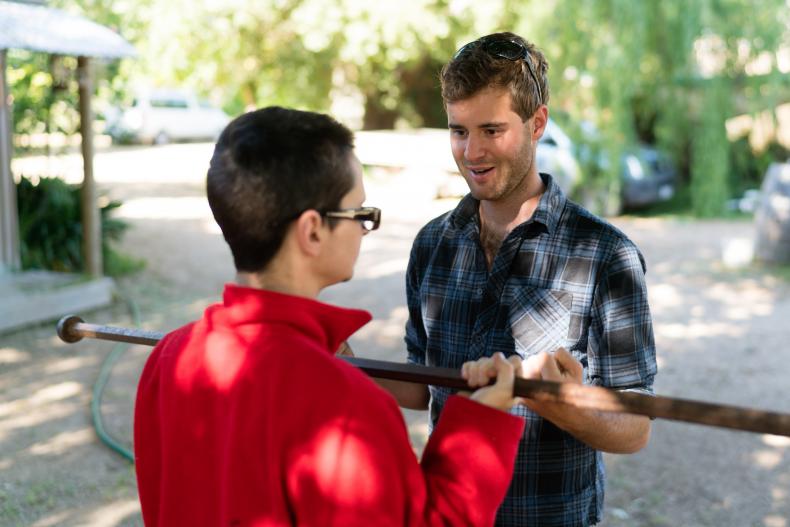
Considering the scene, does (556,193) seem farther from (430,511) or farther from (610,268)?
(430,511)

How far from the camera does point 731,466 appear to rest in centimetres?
506

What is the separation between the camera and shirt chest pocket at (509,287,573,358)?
6.60 ft

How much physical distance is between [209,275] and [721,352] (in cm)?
576

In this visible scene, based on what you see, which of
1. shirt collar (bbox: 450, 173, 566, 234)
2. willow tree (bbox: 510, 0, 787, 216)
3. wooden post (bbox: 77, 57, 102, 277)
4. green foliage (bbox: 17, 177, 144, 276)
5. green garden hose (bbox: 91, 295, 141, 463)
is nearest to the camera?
shirt collar (bbox: 450, 173, 566, 234)

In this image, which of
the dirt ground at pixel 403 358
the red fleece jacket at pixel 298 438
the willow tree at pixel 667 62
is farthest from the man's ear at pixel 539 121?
the willow tree at pixel 667 62

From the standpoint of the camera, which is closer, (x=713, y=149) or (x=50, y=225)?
(x=50, y=225)

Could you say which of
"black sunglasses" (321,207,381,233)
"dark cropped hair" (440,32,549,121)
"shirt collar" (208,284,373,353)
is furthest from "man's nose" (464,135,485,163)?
"shirt collar" (208,284,373,353)

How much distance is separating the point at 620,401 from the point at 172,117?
2994 cm

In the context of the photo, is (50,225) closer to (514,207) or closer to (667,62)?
(514,207)

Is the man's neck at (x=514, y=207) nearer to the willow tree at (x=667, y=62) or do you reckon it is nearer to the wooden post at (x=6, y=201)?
the wooden post at (x=6, y=201)

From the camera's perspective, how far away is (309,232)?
4.43 feet

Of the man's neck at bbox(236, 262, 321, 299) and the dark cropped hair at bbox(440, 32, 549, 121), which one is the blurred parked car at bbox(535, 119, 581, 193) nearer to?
the dark cropped hair at bbox(440, 32, 549, 121)

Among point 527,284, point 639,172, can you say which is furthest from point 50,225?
point 639,172

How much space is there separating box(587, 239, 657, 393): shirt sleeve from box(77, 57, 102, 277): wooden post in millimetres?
7583
